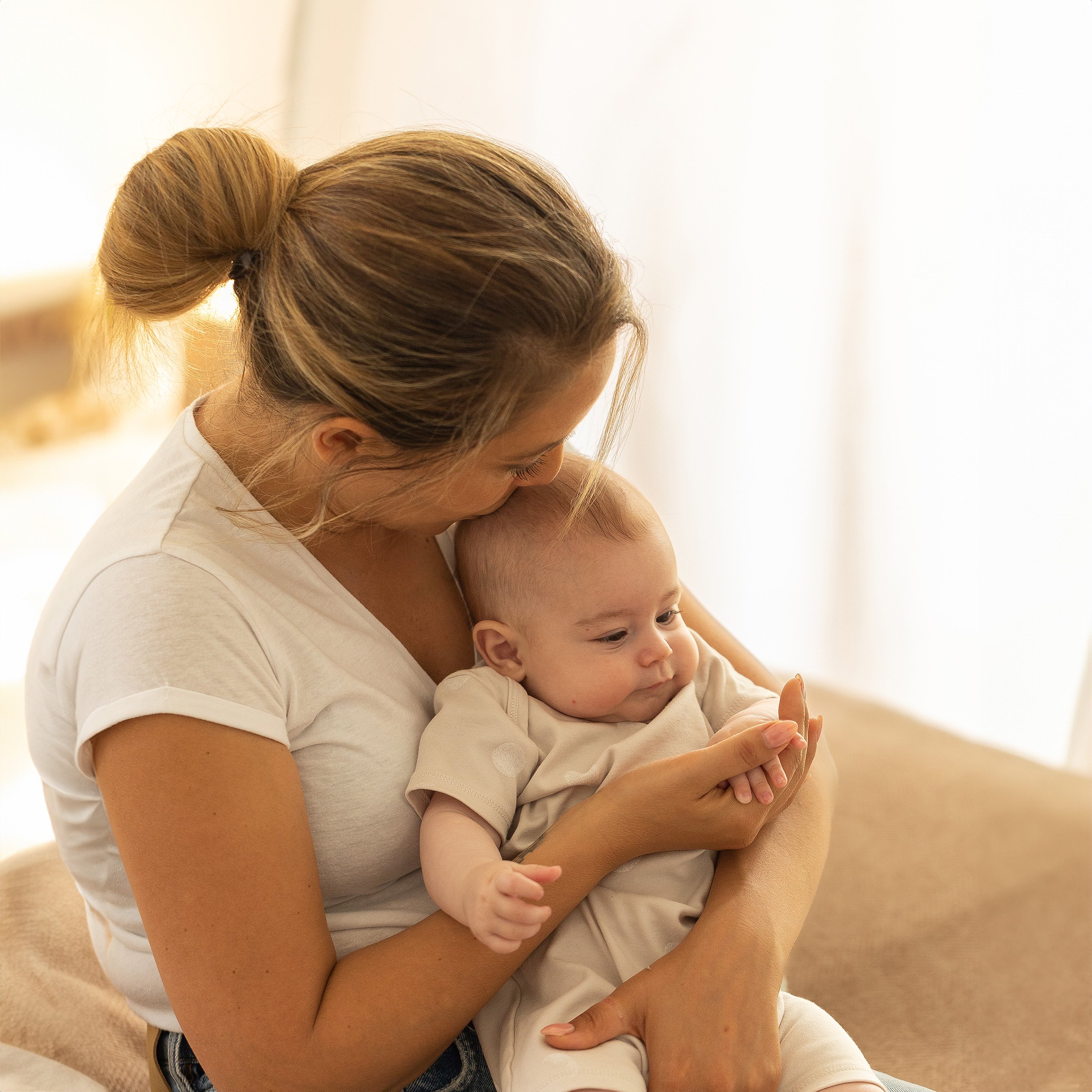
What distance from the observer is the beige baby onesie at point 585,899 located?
3.50 feet

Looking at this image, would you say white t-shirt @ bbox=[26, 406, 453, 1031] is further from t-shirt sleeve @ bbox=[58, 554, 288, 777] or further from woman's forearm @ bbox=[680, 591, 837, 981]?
woman's forearm @ bbox=[680, 591, 837, 981]

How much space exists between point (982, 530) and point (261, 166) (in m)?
2.06

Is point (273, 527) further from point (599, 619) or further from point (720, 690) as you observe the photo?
point (720, 690)

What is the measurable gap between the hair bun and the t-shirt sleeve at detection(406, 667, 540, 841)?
1.59 feet

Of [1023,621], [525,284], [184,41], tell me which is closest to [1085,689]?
[1023,621]

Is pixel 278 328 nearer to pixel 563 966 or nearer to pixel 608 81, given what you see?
pixel 563 966

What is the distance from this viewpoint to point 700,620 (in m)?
1.48

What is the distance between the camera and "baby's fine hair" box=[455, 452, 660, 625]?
4.04 ft

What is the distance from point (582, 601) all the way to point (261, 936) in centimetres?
48

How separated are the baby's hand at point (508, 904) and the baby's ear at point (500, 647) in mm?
299

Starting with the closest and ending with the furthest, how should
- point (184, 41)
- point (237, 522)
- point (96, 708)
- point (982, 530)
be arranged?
point (96, 708) < point (237, 522) < point (982, 530) < point (184, 41)

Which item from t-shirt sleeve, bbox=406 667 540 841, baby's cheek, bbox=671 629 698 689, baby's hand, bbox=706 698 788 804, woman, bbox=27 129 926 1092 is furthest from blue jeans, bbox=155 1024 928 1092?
baby's cheek, bbox=671 629 698 689

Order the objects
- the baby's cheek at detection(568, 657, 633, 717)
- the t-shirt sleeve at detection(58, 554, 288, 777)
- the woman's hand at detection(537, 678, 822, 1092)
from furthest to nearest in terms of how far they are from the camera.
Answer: the baby's cheek at detection(568, 657, 633, 717) < the woman's hand at detection(537, 678, 822, 1092) < the t-shirt sleeve at detection(58, 554, 288, 777)

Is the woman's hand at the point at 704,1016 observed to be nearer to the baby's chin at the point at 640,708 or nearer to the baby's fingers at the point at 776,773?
the baby's fingers at the point at 776,773
